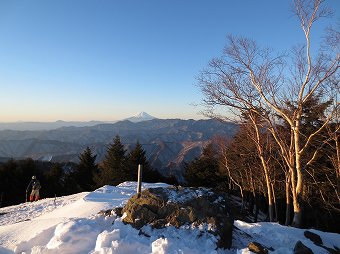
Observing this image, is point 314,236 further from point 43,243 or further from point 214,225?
point 43,243

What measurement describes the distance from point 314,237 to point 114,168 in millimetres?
29612

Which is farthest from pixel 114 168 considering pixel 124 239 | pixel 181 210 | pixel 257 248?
pixel 257 248

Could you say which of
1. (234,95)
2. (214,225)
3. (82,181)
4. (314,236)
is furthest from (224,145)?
(82,181)

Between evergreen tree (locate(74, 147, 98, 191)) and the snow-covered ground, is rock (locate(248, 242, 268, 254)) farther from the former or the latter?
evergreen tree (locate(74, 147, 98, 191))

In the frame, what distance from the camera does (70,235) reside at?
648cm

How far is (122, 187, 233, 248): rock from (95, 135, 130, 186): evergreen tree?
26.8 metres

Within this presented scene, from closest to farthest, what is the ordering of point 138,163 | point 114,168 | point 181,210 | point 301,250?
point 301,250 → point 181,210 → point 114,168 → point 138,163

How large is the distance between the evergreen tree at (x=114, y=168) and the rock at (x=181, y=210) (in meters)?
26.8

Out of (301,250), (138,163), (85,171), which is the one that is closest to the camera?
(301,250)

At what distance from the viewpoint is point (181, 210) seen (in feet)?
23.4

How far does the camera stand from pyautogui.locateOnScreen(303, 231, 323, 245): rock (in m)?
7.77

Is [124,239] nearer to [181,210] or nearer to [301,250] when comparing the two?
[181,210]

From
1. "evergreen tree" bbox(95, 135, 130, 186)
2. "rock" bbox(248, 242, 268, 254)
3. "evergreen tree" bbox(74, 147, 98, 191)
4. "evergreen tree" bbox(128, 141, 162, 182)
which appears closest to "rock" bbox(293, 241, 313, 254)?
"rock" bbox(248, 242, 268, 254)

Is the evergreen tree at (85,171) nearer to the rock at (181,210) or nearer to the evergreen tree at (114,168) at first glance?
the evergreen tree at (114,168)
